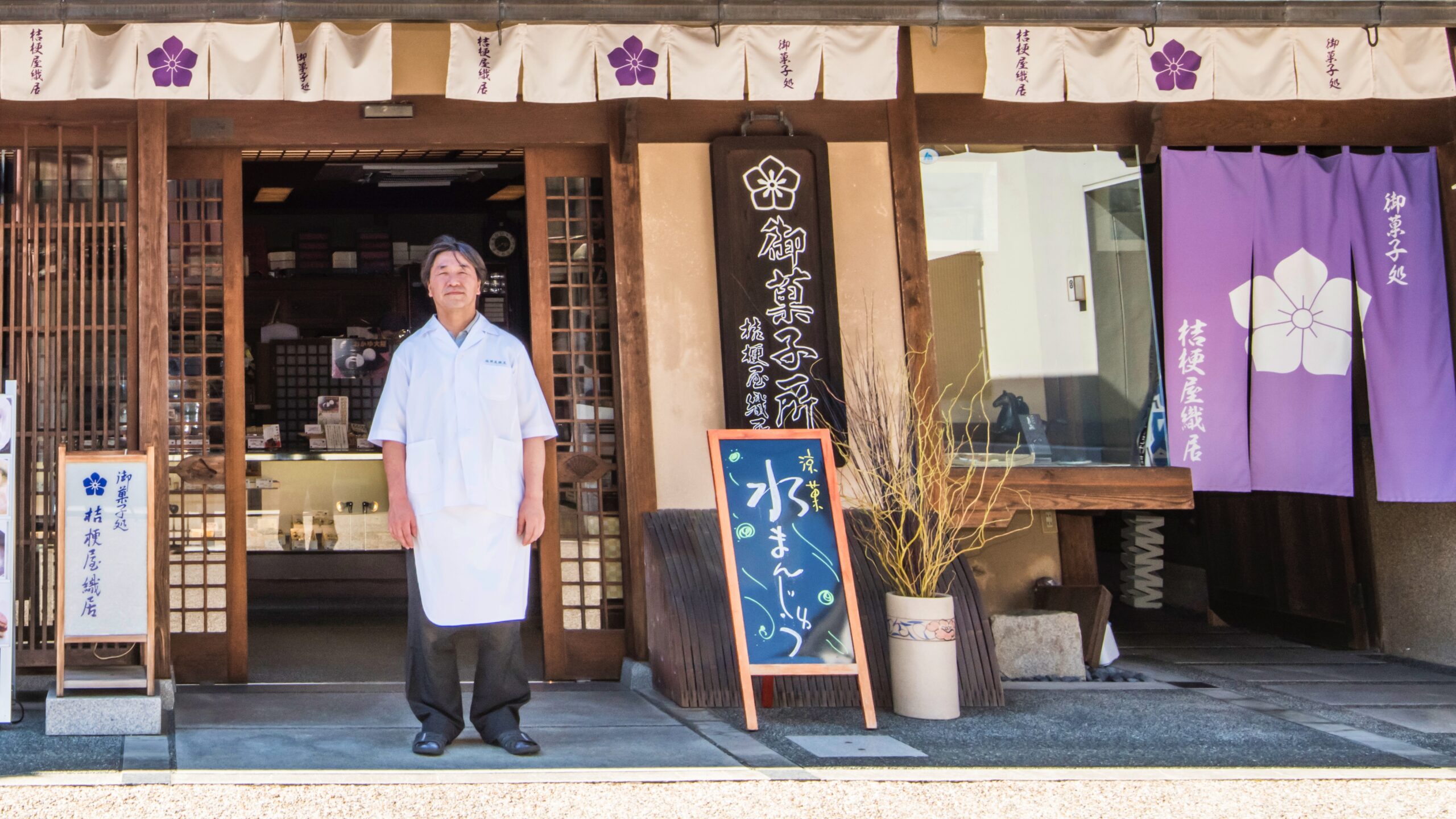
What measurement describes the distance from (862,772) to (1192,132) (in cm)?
481

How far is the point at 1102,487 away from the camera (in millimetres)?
7336

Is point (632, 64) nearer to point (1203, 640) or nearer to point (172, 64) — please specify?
point (172, 64)

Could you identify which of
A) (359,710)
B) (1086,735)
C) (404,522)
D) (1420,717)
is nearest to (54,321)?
(359,710)

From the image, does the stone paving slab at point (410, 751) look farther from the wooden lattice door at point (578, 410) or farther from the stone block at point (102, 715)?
the wooden lattice door at point (578, 410)

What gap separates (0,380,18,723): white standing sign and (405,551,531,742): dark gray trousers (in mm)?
1800

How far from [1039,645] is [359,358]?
7.33 m

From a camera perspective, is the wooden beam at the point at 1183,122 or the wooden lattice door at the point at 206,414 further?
the wooden beam at the point at 1183,122

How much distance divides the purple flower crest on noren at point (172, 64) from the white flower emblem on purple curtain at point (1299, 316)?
589 centimetres

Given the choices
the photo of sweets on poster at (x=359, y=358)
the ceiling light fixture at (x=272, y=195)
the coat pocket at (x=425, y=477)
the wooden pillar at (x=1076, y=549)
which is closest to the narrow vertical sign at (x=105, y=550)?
the coat pocket at (x=425, y=477)

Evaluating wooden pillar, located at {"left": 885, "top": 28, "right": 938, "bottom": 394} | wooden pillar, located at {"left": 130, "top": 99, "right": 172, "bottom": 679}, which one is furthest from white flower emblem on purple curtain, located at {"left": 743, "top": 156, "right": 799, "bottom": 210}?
wooden pillar, located at {"left": 130, "top": 99, "right": 172, "bottom": 679}

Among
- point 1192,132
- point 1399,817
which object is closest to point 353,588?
point 1192,132

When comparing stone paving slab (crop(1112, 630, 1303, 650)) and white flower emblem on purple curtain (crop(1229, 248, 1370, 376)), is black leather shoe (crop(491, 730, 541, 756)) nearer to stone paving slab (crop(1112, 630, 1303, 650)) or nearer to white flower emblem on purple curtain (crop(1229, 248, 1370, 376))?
white flower emblem on purple curtain (crop(1229, 248, 1370, 376))

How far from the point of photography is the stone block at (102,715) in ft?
18.2

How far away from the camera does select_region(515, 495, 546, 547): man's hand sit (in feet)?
17.4
